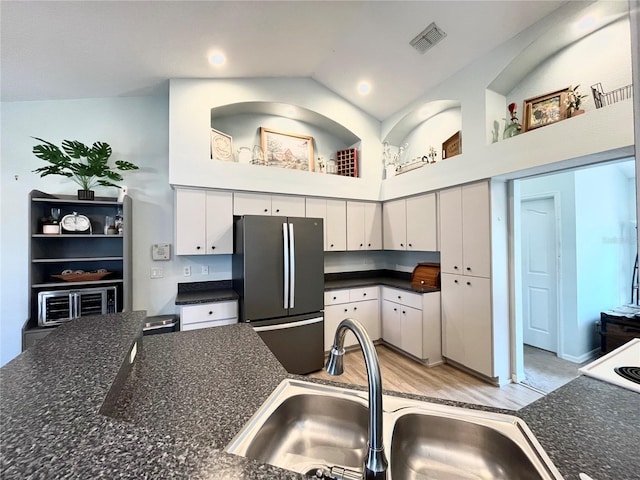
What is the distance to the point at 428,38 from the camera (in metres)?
2.49

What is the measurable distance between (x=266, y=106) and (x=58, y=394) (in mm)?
3302

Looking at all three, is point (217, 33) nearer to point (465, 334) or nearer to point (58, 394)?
point (58, 394)

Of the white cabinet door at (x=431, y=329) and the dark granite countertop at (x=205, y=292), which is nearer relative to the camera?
the dark granite countertop at (x=205, y=292)

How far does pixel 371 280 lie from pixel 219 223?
2316 mm

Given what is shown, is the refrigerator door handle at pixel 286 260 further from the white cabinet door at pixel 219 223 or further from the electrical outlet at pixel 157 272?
the electrical outlet at pixel 157 272

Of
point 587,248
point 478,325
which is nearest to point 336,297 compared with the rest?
point 478,325

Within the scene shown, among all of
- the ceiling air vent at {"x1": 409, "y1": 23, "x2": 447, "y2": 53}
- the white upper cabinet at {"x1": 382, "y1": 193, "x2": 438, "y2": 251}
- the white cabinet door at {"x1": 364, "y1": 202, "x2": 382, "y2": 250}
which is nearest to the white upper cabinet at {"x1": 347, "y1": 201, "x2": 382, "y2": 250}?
the white cabinet door at {"x1": 364, "y1": 202, "x2": 382, "y2": 250}

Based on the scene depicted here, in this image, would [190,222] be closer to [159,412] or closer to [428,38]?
[159,412]

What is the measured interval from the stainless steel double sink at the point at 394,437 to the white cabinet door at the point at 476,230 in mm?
2076

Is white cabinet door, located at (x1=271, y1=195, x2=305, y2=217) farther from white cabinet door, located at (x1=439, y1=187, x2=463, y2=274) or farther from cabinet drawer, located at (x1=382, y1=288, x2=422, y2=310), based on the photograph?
white cabinet door, located at (x1=439, y1=187, x2=463, y2=274)

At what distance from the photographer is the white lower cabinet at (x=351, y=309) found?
10.5ft

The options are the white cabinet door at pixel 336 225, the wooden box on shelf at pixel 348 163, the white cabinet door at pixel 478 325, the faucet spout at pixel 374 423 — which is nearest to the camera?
the faucet spout at pixel 374 423

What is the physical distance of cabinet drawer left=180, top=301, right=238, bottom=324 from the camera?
2.50 metres

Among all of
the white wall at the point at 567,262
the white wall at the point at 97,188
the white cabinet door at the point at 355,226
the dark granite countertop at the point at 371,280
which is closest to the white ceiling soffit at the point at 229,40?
the white wall at the point at 97,188
